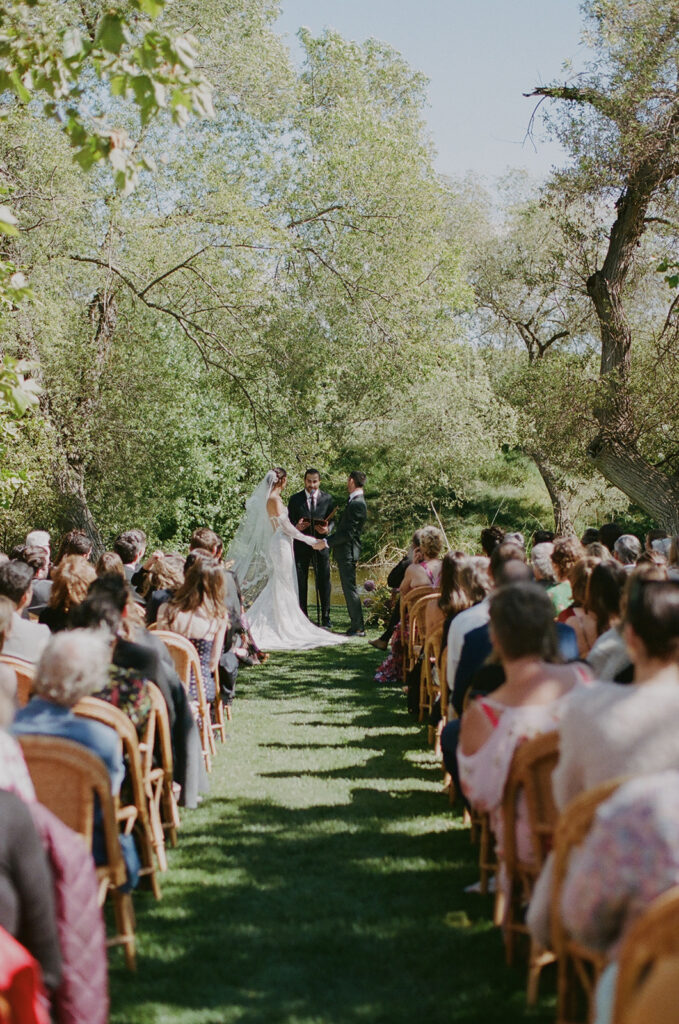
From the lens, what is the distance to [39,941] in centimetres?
258

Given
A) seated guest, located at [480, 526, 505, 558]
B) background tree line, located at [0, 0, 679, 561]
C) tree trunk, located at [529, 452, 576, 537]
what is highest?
background tree line, located at [0, 0, 679, 561]

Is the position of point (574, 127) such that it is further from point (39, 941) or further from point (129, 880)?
point (39, 941)

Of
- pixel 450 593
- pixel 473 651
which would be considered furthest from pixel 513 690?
pixel 450 593

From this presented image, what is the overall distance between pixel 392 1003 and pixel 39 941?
1405 millimetres

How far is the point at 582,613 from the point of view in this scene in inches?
236

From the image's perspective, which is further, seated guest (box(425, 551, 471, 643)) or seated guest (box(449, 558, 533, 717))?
seated guest (box(425, 551, 471, 643))

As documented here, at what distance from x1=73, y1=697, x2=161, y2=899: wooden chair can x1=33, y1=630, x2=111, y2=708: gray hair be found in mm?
155

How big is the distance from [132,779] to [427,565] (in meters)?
5.04

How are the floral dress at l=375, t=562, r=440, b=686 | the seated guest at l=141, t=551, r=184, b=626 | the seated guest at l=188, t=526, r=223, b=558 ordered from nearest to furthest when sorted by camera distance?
the seated guest at l=141, t=551, r=184, b=626 → the seated guest at l=188, t=526, r=223, b=558 → the floral dress at l=375, t=562, r=440, b=686

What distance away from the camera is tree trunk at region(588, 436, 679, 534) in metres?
14.9

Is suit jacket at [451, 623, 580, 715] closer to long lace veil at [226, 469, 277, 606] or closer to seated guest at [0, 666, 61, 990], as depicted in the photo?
seated guest at [0, 666, 61, 990]

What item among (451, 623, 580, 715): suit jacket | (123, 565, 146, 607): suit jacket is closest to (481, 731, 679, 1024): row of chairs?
(451, 623, 580, 715): suit jacket

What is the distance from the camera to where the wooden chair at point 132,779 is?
3.91 metres

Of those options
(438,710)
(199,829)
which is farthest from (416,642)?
(199,829)
